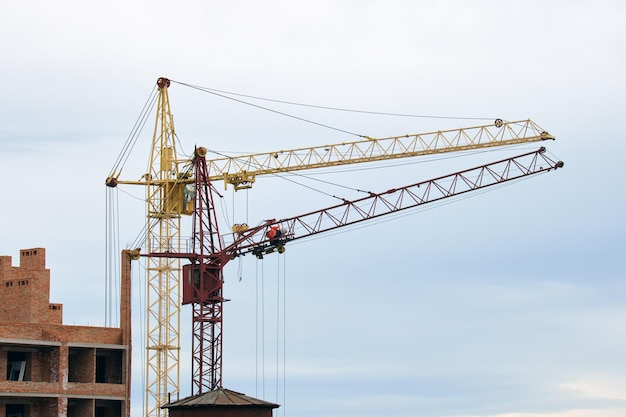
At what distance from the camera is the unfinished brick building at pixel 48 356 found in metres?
98.9

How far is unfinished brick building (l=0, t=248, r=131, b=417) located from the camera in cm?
9888

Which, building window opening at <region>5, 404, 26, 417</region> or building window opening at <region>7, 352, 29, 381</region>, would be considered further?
building window opening at <region>7, 352, 29, 381</region>

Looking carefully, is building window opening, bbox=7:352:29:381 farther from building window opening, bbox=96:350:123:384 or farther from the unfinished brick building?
building window opening, bbox=96:350:123:384

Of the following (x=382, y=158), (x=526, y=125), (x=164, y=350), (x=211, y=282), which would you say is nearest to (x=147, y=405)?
(x=164, y=350)

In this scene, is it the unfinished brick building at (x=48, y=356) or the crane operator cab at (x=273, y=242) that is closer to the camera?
the unfinished brick building at (x=48, y=356)

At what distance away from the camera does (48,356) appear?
101312mm

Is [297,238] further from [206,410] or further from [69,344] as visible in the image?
[206,410]

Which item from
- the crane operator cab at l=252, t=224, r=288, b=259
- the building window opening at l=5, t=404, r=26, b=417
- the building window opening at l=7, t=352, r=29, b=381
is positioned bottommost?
the building window opening at l=5, t=404, r=26, b=417

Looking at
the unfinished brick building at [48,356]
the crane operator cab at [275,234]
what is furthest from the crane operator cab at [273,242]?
the unfinished brick building at [48,356]

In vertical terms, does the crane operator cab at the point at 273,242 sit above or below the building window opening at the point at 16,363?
above

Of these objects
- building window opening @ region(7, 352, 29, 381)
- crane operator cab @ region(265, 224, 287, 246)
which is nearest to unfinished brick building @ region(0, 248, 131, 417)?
building window opening @ region(7, 352, 29, 381)

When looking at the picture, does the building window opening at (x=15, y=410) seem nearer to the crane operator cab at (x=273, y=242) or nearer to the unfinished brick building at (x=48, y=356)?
the unfinished brick building at (x=48, y=356)

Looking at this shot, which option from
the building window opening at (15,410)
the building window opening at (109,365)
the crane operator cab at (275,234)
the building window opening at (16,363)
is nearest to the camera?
the building window opening at (15,410)

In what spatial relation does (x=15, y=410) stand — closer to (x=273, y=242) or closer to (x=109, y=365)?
(x=109, y=365)
